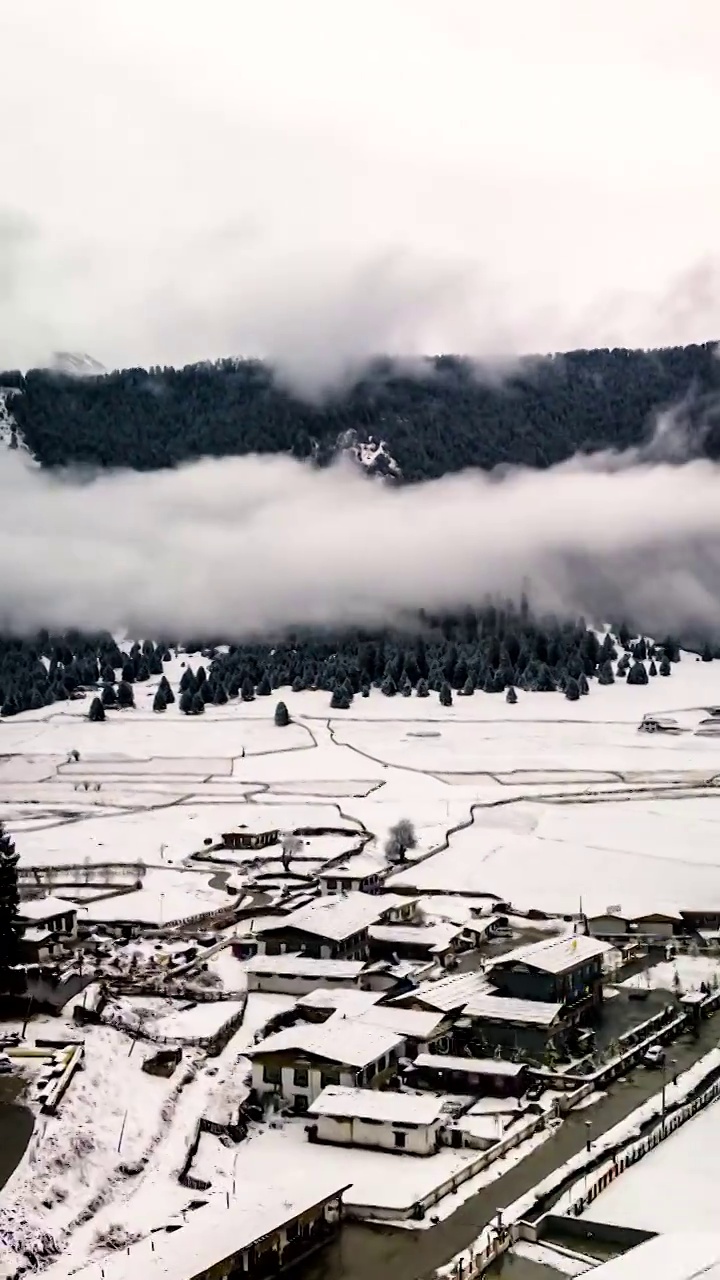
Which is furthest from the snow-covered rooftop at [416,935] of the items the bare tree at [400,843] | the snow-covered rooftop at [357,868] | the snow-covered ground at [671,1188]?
the snow-covered ground at [671,1188]

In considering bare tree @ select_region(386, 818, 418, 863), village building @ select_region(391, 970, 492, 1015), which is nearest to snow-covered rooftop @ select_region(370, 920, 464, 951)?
→ village building @ select_region(391, 970, 492, 1015)

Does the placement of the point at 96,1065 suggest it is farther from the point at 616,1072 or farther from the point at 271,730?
the point at 271,730

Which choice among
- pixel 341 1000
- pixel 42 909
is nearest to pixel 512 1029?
pixel 341 1000

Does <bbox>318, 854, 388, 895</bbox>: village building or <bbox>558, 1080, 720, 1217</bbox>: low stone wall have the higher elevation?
<bbox>318, 854, 388, 895</bbox>: village building

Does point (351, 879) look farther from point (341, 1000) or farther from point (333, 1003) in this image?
point (333, 1003)

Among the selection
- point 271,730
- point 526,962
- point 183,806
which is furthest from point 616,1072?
point 271,730

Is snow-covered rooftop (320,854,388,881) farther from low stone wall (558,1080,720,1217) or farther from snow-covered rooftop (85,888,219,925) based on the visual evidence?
low stone wall (558,1080,720,1217)
